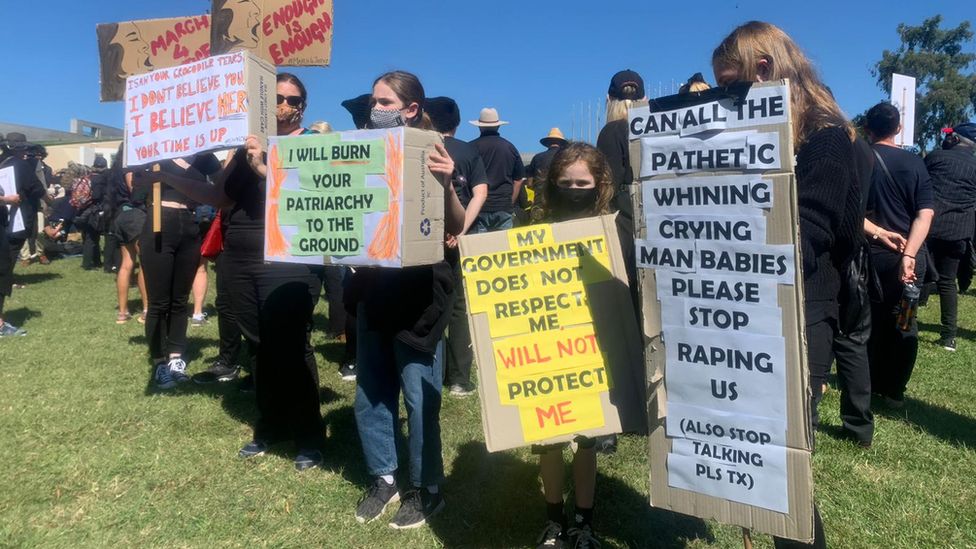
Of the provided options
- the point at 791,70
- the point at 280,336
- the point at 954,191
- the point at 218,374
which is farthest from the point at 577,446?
the point at 954,191

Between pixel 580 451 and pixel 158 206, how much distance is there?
330 cm

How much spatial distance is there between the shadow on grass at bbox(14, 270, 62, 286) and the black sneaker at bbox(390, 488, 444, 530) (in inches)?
434

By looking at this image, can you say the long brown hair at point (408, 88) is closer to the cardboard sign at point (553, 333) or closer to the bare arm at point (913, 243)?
the cardboard sign at point (553, 333)

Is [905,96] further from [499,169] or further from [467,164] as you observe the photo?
[467,164]

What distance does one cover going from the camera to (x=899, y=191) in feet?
14.9

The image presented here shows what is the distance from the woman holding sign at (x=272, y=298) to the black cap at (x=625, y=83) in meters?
2.20

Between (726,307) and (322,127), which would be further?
(322,127)

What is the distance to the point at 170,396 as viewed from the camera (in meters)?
4.96

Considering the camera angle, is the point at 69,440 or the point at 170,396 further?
the point at 170,396

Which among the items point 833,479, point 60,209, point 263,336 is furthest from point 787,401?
point 60,209

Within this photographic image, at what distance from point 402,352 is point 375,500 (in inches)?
30.5

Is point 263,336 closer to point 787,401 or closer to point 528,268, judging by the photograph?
point 528,268

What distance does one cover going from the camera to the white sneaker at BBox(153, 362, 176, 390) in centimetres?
514

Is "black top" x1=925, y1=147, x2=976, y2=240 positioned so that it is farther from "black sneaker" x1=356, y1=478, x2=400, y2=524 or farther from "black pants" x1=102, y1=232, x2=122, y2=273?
"black pants" x1=102, y1=232, x2=122, y2=273
